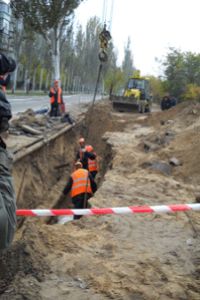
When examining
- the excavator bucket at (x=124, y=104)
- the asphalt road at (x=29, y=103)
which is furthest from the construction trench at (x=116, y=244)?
the excavator bucket at (x=124, y=104)

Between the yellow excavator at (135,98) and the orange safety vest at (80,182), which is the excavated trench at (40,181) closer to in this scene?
the orange safety vest at (80,182)

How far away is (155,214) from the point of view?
22.7 ft

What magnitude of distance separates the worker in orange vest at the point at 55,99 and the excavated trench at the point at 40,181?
1.00m

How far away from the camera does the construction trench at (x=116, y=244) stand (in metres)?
4.06

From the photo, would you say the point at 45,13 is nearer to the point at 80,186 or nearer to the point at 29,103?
the point at 29,103

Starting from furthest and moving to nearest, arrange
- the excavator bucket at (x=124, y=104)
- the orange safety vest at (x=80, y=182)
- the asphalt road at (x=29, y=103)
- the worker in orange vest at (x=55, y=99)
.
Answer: the excavator bucket at (x=124, y=104) < the asphalt road at (x=29, y=103) < the worker in orange vest at (x=55, y=99) < the orange safety vest at (x=80, y=182)

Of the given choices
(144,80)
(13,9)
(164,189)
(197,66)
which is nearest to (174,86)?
(197,66)

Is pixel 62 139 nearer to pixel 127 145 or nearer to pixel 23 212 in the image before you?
pixel 127 145

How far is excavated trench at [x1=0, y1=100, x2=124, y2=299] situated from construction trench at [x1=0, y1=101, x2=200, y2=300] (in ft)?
0.05

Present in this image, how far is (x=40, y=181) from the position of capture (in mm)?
12484

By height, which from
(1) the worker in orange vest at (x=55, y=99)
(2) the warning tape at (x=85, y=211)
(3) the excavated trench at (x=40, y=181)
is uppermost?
(1) the worker in orange vest at (x=55, y=99)

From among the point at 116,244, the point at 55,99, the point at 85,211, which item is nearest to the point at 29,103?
the point at 55,99

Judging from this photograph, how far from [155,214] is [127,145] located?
28.3 ft

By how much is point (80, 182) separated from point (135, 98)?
1986 cm
